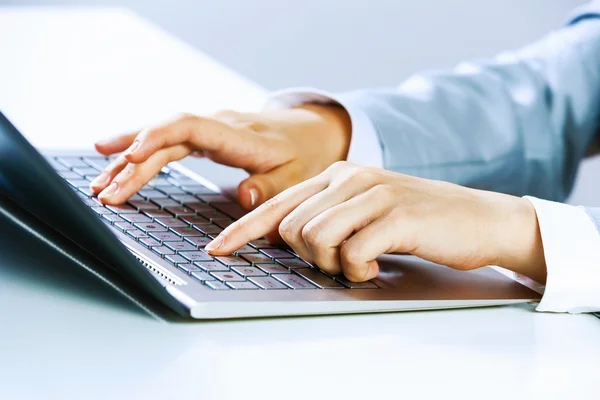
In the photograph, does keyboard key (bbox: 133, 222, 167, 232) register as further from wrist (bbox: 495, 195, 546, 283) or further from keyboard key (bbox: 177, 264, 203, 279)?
wrist (bbox: 495, 195, 546, 283)

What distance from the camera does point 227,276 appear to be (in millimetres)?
634

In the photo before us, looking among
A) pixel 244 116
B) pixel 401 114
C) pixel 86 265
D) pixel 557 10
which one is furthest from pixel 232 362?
pixel 557 10

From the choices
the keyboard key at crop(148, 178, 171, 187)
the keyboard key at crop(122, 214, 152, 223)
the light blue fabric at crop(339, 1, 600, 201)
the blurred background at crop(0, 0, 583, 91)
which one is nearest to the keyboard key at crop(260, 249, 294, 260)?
the keyboard key at crop(122, 214, 152, 223)

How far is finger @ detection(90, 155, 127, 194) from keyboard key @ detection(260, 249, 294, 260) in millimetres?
179

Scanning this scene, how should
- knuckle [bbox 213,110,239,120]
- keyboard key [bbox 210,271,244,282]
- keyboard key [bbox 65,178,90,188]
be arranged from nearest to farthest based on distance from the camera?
keyboard key [bbox 210,271,244,282]
keyboard key [bbox 65,178,90,188]
knuckle [bbox 213,110,239,120]

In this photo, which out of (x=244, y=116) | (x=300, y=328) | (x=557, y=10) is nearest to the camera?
(x=300, y=328)

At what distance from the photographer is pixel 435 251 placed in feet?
2.30

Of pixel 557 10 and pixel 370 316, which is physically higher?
pixel 370 316

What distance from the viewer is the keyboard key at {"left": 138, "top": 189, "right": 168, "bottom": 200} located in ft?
2.74

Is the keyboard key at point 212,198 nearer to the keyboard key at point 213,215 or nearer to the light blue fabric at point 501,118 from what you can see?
the keyboard key at point 213,215

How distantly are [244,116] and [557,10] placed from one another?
2.89 m

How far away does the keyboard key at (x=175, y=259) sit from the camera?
0.65 meters

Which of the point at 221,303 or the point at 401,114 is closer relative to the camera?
the point at 221,303

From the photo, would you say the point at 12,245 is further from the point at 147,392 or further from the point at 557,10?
the point at 557,10
